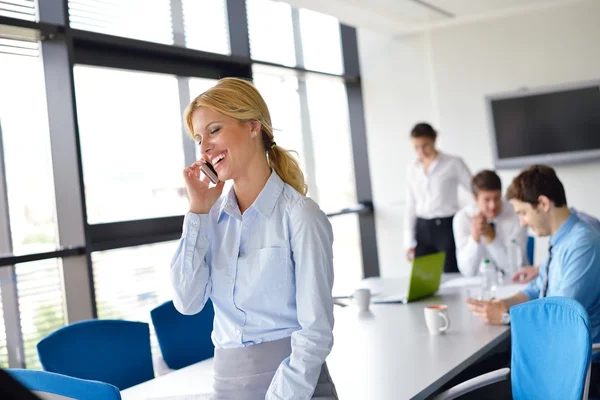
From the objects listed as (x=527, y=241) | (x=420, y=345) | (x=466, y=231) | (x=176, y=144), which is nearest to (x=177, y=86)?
(x=176, y=144)

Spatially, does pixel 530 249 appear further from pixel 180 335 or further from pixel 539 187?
pixel 180 335

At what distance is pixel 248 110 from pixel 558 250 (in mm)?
1624

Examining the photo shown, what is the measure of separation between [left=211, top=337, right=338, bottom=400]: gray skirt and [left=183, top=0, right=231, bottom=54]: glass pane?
3.65 meters

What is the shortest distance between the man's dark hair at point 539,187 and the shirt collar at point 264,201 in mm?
1405

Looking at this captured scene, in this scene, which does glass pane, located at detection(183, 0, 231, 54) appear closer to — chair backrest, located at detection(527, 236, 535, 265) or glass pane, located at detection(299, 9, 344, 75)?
glass pane, located at detection(299, 9, 344, 75)

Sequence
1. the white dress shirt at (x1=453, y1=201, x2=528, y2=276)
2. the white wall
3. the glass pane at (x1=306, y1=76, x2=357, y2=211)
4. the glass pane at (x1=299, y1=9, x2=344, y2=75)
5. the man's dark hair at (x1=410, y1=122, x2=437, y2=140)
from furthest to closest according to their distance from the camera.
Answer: the glass pane at (x1=306, y1=76, x2=357, y2=211), the glass pane at (x1=299, y1=9, x2=344, y2=75), the white wall, the man's dark hair at (x1=410, y1=122, x2=437, y2=140), the white dress shirt at (x1=453, y1=201, x2=528, y2=276)

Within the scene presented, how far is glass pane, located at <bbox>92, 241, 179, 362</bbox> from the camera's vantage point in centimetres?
425

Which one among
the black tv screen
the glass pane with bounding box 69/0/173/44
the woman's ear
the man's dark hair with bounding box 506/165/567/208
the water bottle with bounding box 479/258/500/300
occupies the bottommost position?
the water bottle with bounding box 479/258/500/300

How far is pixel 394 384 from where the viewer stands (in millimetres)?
2217

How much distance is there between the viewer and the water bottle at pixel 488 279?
3.49m

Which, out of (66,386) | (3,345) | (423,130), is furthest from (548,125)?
(66,386)

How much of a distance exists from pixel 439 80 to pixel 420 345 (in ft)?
16.2

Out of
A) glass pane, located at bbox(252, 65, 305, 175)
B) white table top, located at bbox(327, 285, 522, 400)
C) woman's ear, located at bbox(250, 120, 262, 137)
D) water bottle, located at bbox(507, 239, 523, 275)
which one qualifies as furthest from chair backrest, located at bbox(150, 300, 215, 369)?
glass pane, located at bbox(252, 65, 305, 175)

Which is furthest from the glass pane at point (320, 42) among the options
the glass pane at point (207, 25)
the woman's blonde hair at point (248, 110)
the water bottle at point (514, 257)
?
the woman's blonde hair at point (248, 110)
